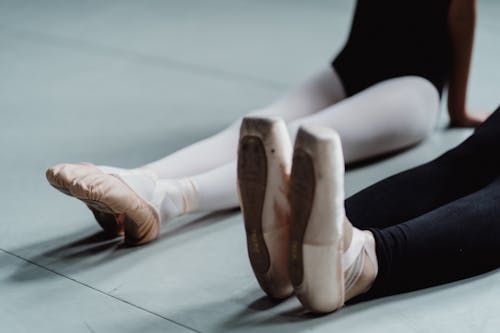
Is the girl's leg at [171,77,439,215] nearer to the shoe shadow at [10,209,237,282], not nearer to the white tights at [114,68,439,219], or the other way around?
the white tights at [114,68,439,219]

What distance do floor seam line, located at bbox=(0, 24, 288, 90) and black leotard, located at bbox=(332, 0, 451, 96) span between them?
618 mm

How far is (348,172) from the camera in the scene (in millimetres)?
Answer: 1958

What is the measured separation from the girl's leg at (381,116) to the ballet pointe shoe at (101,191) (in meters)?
0.42

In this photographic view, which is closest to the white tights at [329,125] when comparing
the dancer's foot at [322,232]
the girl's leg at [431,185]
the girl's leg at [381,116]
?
the girl's leg at [381,116]

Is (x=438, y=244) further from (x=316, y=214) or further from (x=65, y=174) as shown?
(x=65, y=174)

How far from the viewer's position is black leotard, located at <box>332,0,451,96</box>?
1955 mm

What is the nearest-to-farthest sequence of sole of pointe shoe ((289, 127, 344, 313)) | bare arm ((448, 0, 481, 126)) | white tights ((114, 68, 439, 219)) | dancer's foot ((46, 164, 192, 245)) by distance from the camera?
sole of pointe shoe ((289, 127, 344, 313))
dancer's foot ((46, 164, 192, 245))
white tights ((114, 68, 439, 219))
bare arm ((448, 0, 481, 126))

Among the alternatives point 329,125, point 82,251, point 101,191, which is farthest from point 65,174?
point 329,125

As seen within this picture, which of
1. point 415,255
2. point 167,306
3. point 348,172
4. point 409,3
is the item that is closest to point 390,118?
point 348,172

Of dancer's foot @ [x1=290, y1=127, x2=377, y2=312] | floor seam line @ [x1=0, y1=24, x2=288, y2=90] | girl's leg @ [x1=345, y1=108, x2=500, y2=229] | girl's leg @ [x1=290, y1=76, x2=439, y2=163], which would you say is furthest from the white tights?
floor seam line @ [x1=0, y1=24, x2=288, y2=90]

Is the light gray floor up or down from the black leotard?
down

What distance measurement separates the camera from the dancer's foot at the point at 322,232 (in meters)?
1.22

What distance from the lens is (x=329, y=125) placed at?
1813 millimetres

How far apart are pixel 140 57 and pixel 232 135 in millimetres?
1212
